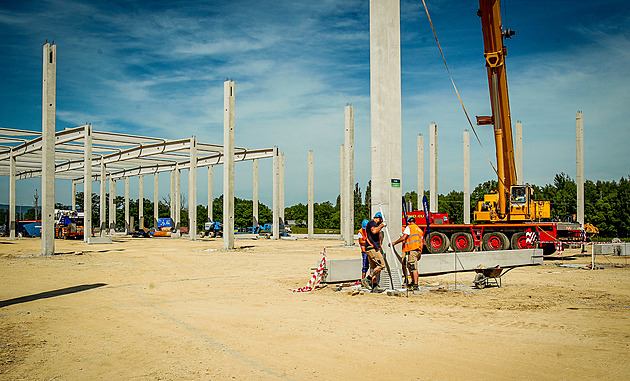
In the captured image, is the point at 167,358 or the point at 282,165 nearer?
the point at 167,358

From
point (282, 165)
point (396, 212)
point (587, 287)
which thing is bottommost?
point (587, 287)

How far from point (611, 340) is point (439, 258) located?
824cm

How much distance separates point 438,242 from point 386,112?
38.4 feet

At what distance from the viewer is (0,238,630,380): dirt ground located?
583cm

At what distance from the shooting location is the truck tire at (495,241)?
23.3 metres

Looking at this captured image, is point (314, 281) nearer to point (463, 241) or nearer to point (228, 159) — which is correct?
point (463, 241)

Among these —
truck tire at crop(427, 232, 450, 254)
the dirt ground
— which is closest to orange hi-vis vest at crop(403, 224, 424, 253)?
the dirt ground

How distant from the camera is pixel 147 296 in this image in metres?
11.5

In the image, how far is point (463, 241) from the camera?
2303 cm

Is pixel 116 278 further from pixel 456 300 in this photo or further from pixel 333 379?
pixel 333 379

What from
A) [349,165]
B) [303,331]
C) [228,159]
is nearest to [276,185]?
[349,165]

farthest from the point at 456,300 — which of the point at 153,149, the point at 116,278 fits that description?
the point at 153,149

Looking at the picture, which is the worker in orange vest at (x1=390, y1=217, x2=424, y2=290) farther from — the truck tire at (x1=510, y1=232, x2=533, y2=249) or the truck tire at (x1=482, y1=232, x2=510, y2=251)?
the truck tire at (x1=510, y1=232, x2=533, y2=249)

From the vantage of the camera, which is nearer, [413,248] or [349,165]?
[413,248]
